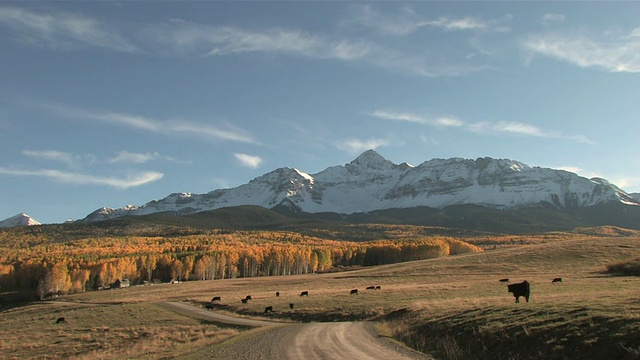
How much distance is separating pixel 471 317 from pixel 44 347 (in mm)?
41210

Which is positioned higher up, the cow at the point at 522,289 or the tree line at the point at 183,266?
the cow at the point at 522,289

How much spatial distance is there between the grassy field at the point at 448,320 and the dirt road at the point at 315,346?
1.89 meters

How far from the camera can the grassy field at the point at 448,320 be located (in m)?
18.9

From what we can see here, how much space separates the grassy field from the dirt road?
1894 millimetres

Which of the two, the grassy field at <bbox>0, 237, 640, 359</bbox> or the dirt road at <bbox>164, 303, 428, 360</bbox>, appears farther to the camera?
the dirt road at <bbox>164, 303, 428, 360</bbox>

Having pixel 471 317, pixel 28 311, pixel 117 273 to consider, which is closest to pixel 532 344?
pixel 471 317

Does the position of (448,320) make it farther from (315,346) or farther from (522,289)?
(315,346)

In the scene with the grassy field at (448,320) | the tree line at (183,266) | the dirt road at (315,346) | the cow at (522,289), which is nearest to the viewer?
the grassy field at (448,320)

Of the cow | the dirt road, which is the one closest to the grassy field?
the cow

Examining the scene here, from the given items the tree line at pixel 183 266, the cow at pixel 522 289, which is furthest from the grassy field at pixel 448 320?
the tree line at pixel 183 266

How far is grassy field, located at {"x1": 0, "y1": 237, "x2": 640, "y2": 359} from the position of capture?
62.0ft

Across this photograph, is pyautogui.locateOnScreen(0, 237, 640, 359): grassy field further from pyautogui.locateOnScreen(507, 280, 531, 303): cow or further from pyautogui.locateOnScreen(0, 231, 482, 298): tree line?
pyautogui.locateOnScreen(0, 231, 482, 298): tree line

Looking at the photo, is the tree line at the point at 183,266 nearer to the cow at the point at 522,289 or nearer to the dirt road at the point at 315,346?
the dirt road at the point at 315,346

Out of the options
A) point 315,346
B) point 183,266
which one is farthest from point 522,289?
point 183,266
